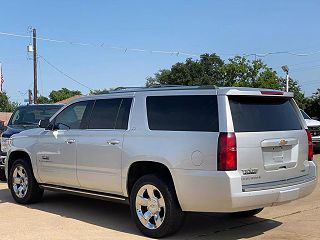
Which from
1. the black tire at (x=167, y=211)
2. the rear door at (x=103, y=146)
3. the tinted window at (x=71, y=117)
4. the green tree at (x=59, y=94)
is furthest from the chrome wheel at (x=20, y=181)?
the green tree at (x=59, y=94)

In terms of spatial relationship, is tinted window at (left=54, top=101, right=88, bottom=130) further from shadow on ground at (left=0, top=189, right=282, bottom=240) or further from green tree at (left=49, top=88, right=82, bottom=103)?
green tree at (left=49, top=88, right=82, bottom=103)

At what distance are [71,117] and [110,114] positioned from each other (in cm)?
101

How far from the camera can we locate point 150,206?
625cm

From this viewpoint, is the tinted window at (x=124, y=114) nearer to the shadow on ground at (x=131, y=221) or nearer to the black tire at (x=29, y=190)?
the shadow on ground at (x=131, y=221)

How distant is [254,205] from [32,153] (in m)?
4.22

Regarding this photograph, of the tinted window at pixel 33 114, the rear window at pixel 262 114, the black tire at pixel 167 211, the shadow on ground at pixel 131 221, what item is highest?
the tinted window at pixel 33 114

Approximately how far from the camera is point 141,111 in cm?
667

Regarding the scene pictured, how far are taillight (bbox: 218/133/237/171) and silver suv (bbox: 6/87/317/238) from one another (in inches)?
0.4

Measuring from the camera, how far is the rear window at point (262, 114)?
582 centimetres

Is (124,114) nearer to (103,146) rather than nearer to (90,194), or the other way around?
(103,146)

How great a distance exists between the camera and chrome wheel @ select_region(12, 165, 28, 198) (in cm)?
852

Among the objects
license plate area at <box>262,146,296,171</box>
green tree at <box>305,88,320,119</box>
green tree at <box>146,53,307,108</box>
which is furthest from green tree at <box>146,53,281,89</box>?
license plate area at <box>262,146,296,171</box>

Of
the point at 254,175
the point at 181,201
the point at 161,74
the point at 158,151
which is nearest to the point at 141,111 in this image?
the point at 158,151

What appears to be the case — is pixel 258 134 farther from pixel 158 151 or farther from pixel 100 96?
pixel 100 96
